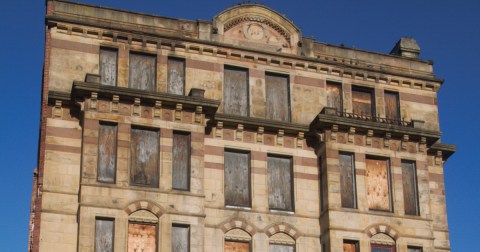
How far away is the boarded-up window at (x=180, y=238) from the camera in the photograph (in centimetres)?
3638

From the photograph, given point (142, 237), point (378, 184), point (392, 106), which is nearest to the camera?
point (142, 237)

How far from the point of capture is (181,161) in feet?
125

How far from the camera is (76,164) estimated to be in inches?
1458

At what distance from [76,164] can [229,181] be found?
22.1ft

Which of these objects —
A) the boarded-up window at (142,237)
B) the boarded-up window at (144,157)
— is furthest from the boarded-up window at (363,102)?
the boarded-up window at (142,237)

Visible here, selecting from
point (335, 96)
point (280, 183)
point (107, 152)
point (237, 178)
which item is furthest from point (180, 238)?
point (335, 96)

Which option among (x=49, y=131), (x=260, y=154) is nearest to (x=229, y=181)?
(x=260, y=154)

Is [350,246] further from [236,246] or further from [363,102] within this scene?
[363,102]

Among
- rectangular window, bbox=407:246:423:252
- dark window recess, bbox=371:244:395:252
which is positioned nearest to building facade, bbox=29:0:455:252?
dark window recess, bbox=371:244:395:252

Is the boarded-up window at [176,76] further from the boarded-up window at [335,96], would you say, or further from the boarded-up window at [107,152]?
the boarded-up window at [335,96]

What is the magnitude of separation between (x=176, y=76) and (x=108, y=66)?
10.2 feet

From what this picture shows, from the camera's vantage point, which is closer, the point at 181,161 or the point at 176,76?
the point at 181,161

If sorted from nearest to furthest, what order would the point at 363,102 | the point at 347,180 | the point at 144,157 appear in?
the point at 144,157
the point at 347,180
the point at 363,102

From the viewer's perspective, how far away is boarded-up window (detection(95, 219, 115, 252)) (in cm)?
3534
